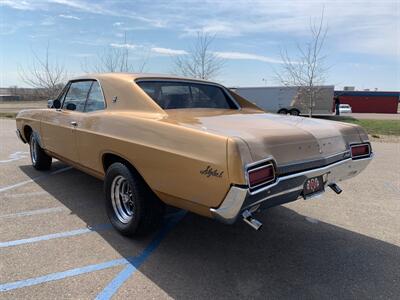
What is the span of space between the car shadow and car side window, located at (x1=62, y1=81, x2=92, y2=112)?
1342 mm

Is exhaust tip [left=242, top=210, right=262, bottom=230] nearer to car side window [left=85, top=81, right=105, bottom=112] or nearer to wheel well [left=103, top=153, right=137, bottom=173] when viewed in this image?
wheel well [left=103, top=153, right=137, bottom=173]

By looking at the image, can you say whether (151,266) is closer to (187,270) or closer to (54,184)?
(187,270)

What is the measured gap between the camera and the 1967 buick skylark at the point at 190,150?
2781 millimetres

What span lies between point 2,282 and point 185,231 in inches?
72.1

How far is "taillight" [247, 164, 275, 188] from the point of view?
272cm

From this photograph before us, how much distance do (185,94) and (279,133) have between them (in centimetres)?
160

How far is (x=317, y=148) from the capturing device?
11.1 ft

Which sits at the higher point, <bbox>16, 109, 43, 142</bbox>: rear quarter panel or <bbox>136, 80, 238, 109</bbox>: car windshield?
<bbox>136, 80, 238, 109</bbox>: car windshield

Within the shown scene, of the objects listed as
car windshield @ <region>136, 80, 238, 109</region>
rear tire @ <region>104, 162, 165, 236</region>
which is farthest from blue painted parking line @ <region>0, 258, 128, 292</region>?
car windshield @ <region>136, 80, 238, 109</region>

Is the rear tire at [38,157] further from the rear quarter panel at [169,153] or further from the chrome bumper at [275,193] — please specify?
the chrome bumper at [275,193]

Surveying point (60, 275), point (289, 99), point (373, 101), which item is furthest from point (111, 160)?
Result: point (373, 101)

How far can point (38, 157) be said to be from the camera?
6641mm

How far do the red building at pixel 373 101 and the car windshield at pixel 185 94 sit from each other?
5232cm

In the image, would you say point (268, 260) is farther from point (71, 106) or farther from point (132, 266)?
point (71, 106)
